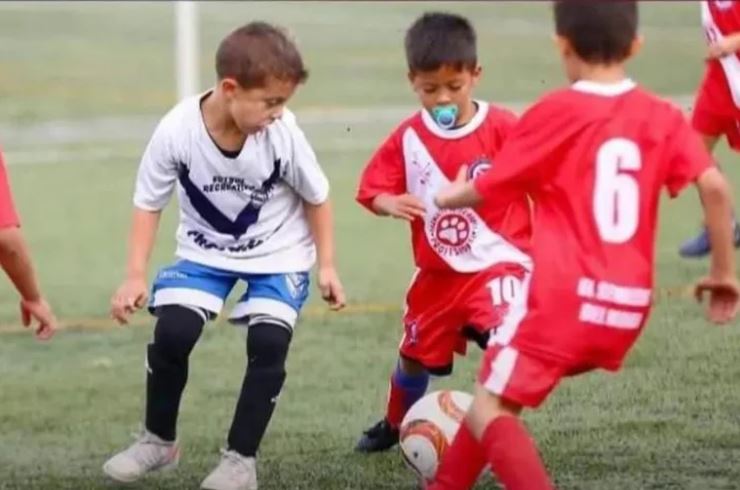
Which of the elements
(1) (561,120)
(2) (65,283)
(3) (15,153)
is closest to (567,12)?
(1) (561,120)

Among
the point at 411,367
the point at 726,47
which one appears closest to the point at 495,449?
the point at 411,367

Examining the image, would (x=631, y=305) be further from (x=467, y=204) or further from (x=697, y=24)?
(x=697, y=24)

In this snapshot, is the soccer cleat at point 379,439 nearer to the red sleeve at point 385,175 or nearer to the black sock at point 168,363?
the black sock at point 168,363

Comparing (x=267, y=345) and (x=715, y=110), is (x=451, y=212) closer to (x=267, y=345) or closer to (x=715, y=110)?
(x=267, y=345)

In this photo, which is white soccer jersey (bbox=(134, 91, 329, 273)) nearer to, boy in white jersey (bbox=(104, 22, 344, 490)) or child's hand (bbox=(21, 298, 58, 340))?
boy in white jersey (bbox=(104, 22, 344, 490))

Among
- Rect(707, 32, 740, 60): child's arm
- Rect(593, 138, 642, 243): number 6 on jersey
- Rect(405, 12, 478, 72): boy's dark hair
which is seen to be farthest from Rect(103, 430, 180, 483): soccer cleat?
Rect(707, 32, 740, 60): child's arm

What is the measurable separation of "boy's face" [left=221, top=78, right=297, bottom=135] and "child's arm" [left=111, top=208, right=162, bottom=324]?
427mm

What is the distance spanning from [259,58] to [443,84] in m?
0.55

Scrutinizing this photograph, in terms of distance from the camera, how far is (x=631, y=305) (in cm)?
477

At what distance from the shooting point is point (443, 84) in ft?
18.7

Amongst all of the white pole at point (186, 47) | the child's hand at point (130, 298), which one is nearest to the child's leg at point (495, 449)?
the child's hand at point (130, 298)

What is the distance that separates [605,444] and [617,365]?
1327 mm

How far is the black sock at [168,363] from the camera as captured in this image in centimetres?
568

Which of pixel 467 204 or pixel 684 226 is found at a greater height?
pixel 467 204
